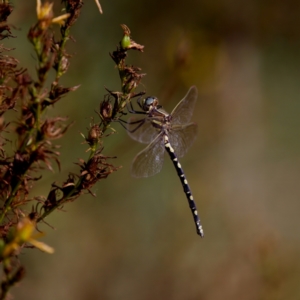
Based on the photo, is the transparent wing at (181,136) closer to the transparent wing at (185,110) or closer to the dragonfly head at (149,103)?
the transparent wing at (185,110)

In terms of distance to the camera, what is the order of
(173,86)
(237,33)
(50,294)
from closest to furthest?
(173,86), (50,294), (237,33)

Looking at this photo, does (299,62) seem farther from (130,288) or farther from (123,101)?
(123,101)

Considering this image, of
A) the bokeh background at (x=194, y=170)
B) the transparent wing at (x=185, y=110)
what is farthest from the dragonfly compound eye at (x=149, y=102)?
the bokeh background at (x=194, y=170)

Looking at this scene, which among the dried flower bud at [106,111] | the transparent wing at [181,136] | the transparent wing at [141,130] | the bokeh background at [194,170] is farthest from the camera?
the bokeh background at [194,170]

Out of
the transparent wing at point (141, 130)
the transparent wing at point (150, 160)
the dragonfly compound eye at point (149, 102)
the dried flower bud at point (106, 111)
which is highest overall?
the dragonfly compound eye at point (149, 102)

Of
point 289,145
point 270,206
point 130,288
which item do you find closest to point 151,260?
point 130,288

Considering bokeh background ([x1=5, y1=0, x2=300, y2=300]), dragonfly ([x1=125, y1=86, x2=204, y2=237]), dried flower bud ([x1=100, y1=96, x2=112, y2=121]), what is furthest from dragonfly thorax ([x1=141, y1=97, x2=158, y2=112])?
dried flower bud ([x1=100, y1=96, x2=112, y2=121])

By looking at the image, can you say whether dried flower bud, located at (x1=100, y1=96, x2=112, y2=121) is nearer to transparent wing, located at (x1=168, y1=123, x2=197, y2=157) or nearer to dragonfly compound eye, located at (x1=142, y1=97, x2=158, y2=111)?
dragonfly compound eye, located at (x1=142, y1=97, x2=158, y2=111)
